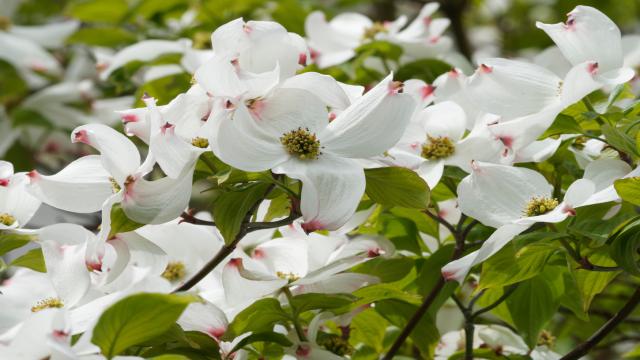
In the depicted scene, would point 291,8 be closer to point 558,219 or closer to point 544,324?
point 544,324

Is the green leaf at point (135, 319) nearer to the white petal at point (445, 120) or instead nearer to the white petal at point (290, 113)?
the white petal at point (290, 113)

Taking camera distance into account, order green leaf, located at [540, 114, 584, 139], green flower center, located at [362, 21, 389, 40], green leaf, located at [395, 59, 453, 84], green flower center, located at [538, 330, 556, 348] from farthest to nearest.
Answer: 1. green flower center, located at [362, 21, 389, 40]
2. green leaf, located at [395, 59, 453, 84]
3. green flower center, located at [538, 330, 556, 348]
4. green leaf, located at [540, 114, 584, 139]

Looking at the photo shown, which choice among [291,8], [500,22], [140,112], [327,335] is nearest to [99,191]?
[140,112]

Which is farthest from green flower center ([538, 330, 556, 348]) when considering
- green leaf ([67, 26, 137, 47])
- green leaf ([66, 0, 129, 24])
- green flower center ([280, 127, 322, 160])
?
green leaf ([66, 0, 129, 24])

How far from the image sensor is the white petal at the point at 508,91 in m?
0.86

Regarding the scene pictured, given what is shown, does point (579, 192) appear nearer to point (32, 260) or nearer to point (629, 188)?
point (629, 188)

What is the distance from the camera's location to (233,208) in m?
0.77

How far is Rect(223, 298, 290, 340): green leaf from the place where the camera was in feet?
2.67

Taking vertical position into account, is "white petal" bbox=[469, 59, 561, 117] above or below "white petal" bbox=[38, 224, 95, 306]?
above

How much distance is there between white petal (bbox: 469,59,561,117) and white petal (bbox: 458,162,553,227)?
0.23ft

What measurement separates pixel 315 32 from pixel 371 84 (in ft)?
0.36

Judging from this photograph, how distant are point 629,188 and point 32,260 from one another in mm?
524

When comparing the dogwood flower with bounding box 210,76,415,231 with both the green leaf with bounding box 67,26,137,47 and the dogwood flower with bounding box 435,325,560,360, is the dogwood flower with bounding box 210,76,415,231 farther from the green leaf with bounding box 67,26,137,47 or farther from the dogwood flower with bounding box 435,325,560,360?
the green leaf with bounding box 67,26,137,47

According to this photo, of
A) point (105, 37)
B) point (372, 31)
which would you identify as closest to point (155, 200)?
point (372, 31)
